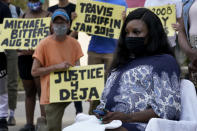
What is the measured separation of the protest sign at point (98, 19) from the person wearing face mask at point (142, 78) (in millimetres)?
3480

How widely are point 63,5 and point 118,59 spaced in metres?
3.95

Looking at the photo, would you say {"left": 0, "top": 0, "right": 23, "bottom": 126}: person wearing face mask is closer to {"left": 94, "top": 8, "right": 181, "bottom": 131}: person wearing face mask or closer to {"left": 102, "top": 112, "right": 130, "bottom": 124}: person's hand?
{"left": 94, "top": 8, "right": 181, "bottom": 131}: person wearing face mask

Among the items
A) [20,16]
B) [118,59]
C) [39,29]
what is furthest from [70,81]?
[118,59]

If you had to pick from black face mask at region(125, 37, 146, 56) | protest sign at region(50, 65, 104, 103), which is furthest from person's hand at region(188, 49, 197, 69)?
protest sign at region(50, 65, 104, 103)

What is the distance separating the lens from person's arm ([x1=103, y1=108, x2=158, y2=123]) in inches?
148

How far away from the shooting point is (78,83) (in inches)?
266

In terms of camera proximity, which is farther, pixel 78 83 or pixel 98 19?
pixel 98 19

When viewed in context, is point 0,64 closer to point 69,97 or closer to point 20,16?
point 20,16

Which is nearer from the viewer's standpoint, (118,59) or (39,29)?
(118,59)

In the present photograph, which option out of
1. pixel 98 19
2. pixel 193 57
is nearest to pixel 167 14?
pixel 98 19

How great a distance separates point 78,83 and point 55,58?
41 centimetres

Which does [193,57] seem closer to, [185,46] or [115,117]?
[185,46]

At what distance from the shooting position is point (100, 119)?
3807 mm

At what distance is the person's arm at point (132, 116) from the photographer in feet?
12.3
